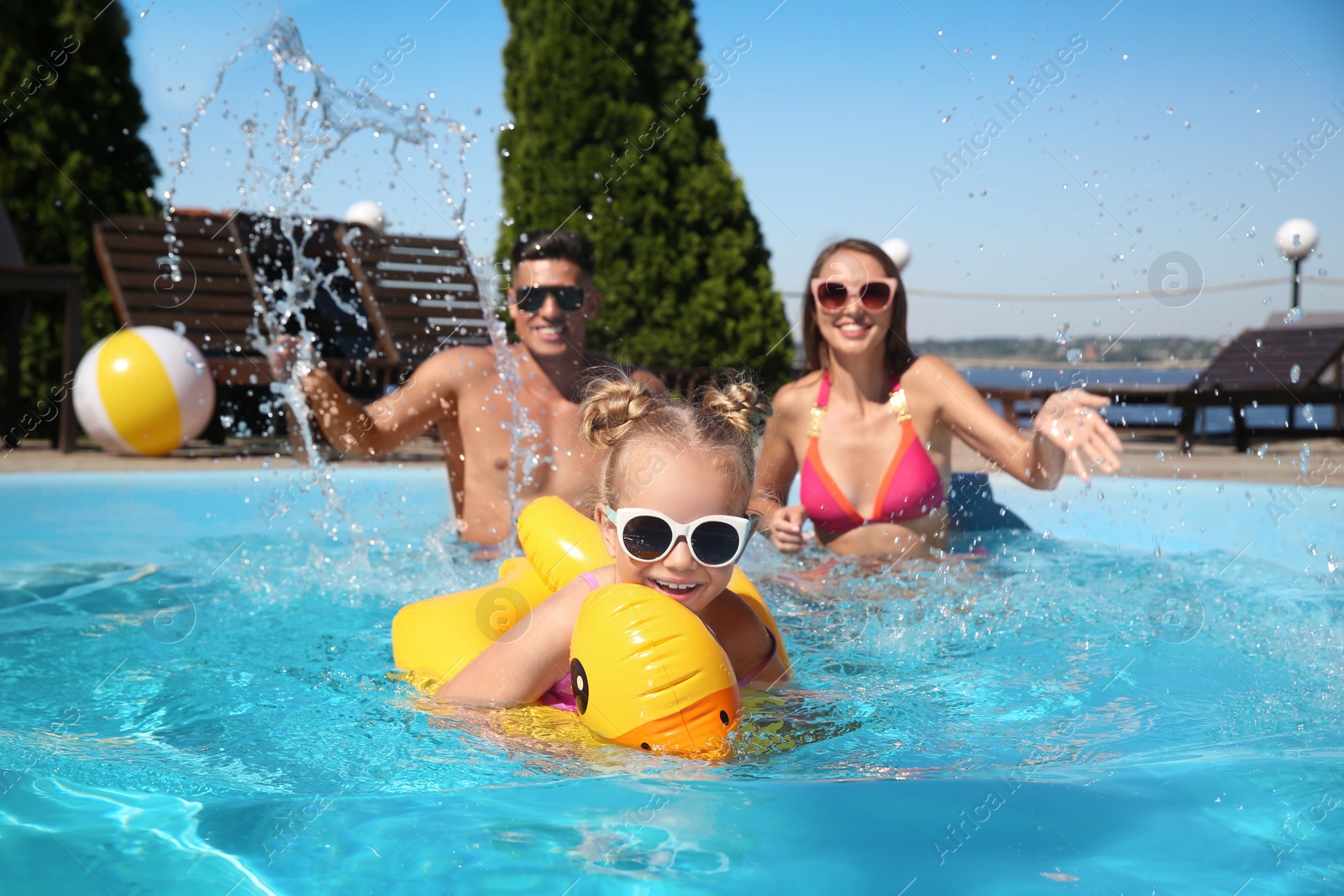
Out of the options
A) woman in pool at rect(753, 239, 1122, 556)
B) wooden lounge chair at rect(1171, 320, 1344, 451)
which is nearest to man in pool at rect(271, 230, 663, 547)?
woman in pool at rect(753, 239, 1122, 556)

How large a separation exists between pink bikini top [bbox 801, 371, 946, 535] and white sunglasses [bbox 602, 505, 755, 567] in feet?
6.81

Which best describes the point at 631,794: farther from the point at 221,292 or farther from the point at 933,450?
the point at 221,292

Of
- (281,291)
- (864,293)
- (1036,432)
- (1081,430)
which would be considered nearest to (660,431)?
(1081,430)

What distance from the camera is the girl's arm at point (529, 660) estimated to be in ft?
7.25

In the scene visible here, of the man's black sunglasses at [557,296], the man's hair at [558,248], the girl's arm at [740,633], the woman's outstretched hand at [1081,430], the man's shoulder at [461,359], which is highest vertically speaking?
the man's hair at [558,248]

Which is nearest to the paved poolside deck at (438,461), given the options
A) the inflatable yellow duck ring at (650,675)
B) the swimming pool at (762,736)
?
the swimming pool at (762,736)

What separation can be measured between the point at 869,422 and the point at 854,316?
1.35 feet

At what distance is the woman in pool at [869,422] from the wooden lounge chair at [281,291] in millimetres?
4603

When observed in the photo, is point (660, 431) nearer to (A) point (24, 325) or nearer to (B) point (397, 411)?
(B) point (397, 411)

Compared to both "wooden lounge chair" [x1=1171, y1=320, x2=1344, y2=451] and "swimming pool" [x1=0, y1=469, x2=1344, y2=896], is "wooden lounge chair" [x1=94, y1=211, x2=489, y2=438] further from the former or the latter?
"wooden lounge chair" [x1=1171, y1=320, x2=1344, y2=451]

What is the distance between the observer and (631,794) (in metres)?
1.62

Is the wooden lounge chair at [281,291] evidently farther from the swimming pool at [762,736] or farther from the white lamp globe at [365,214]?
the swimming pool at [762,736]

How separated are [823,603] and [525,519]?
1.24 metres

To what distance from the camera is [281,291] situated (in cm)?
1041
